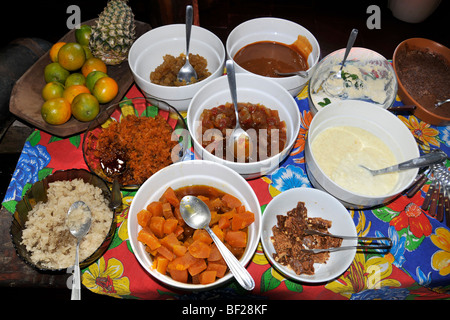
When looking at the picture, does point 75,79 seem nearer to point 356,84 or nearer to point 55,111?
point 55,111

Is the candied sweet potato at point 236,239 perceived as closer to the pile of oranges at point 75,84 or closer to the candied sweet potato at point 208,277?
the candied sweet potato at point 208,277

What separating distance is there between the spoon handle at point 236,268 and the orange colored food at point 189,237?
4 cm

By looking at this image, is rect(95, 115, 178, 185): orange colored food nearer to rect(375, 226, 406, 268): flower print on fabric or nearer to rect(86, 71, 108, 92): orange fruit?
rect(86, 71, 108, 92): orange fruit

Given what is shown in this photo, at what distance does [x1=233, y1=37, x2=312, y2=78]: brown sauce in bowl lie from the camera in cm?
245

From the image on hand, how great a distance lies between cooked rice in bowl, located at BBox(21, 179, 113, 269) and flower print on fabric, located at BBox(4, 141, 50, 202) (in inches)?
10.5

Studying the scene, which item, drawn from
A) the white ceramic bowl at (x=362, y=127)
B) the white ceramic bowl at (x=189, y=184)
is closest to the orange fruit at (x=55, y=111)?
the white ceramic bowl at (x=189, y=184)

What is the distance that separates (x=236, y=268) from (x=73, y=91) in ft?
5.62

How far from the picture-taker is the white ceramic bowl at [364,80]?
2334 mm

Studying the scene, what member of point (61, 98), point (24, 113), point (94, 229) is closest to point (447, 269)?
point (94, 229)

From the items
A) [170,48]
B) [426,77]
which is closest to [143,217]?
[170,48]

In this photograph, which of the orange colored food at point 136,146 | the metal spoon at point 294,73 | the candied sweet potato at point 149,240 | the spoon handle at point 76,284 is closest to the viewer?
the spoon handle at point 76,284

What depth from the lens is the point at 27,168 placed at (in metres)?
2.10

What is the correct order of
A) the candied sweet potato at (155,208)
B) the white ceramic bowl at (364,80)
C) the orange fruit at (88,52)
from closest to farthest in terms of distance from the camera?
the candied sweet potato at (155,208) → the white ceramic bowl at (364,80) → the orange fruit at (88,52)

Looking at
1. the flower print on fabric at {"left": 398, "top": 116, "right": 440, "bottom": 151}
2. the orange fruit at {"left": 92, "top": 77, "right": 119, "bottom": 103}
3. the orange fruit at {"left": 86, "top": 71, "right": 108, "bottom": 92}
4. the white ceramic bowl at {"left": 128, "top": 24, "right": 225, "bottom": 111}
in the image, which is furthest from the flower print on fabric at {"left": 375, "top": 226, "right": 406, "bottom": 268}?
the orange fruit at {"left": 86, "top": 71, "right": 108, "bottom": 92}
